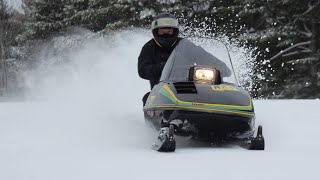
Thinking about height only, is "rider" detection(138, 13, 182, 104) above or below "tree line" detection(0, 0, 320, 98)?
below

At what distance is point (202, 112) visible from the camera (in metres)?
5.34

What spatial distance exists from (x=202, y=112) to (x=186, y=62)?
1066mm

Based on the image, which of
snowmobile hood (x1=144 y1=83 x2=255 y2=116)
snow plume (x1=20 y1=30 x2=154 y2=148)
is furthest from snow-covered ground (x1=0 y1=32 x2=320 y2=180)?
snowmobile hood (x1=144 y1=83 x2=255 y2=116)

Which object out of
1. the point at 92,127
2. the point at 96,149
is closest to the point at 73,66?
the point at 92,127

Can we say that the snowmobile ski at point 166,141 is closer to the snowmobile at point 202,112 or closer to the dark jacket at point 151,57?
the snowmobile at point 202,112

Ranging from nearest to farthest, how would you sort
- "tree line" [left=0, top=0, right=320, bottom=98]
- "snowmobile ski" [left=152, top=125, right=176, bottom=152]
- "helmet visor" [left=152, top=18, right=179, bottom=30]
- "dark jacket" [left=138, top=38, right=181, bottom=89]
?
1. "snowmobile ski" [left=152, top=125, right=176, bottom=152]
2. "dark jacket" [left=138, top=38, right=181, bottom=89]
3. "helmet visor" [left=152, top=18, right=179, bottom=30]
4. "tree line" [left=0, top=0, right=320, bottom=98]

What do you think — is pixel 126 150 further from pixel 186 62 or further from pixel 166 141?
pixel 186 62

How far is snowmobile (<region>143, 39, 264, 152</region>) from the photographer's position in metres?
5.35

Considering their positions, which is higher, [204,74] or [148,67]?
[148,67]

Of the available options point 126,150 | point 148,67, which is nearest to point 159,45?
point 148,67

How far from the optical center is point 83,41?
27109 mm

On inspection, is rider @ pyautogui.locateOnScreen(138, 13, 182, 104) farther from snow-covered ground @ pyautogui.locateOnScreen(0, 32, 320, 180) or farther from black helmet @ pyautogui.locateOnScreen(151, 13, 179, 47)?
snow-covered ground @ pyautogui.locateOnScreen(0, 32, 320, 180)

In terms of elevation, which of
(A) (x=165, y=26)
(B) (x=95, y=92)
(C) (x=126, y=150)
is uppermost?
(A) (x=165, y=26)

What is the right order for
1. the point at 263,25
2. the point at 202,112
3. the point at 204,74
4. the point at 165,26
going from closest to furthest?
the point at 202,112 < the point at 204,74 < the point at 165,26 < the point at 263,25
